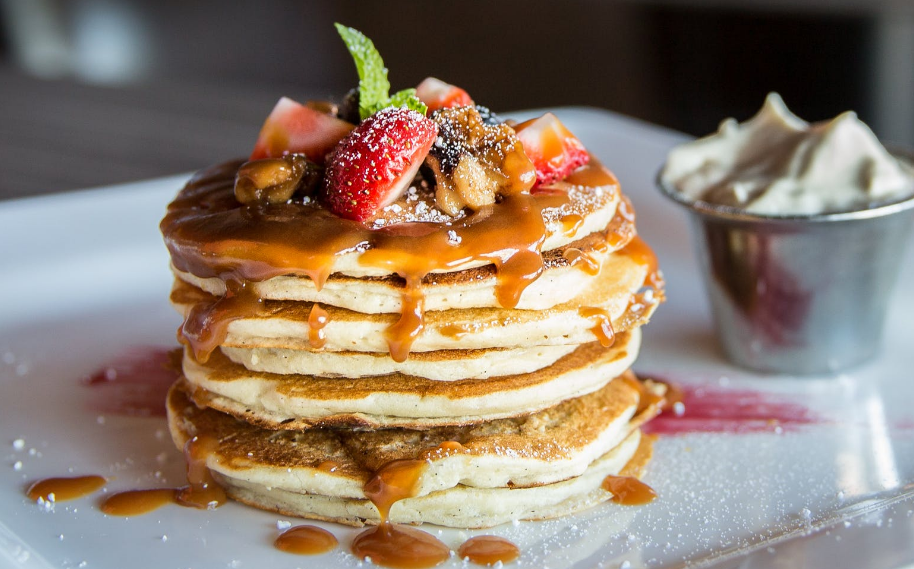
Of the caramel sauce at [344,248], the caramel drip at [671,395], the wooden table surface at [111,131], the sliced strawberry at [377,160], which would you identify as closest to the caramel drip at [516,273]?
the caramel sauce at [344,248]

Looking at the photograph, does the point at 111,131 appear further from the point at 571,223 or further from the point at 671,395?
the point at 571,223

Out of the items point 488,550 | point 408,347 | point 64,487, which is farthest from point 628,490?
point 64,487

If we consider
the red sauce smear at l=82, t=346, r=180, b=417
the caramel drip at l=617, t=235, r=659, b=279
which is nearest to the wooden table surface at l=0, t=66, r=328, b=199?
the red sauce smear at l=82, t=346, r=180, b=417

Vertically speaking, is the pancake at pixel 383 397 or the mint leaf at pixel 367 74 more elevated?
the mint leaf at pixel 367 74

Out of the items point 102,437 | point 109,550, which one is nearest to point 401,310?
point 109,550

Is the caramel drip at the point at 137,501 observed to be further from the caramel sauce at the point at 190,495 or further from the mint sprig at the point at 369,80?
the mint sprig at the point at 369,80

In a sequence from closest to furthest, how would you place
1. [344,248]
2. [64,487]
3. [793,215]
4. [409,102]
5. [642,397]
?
[344,248] < [409,102] < [64,487] < [642,397] < [793,215]
